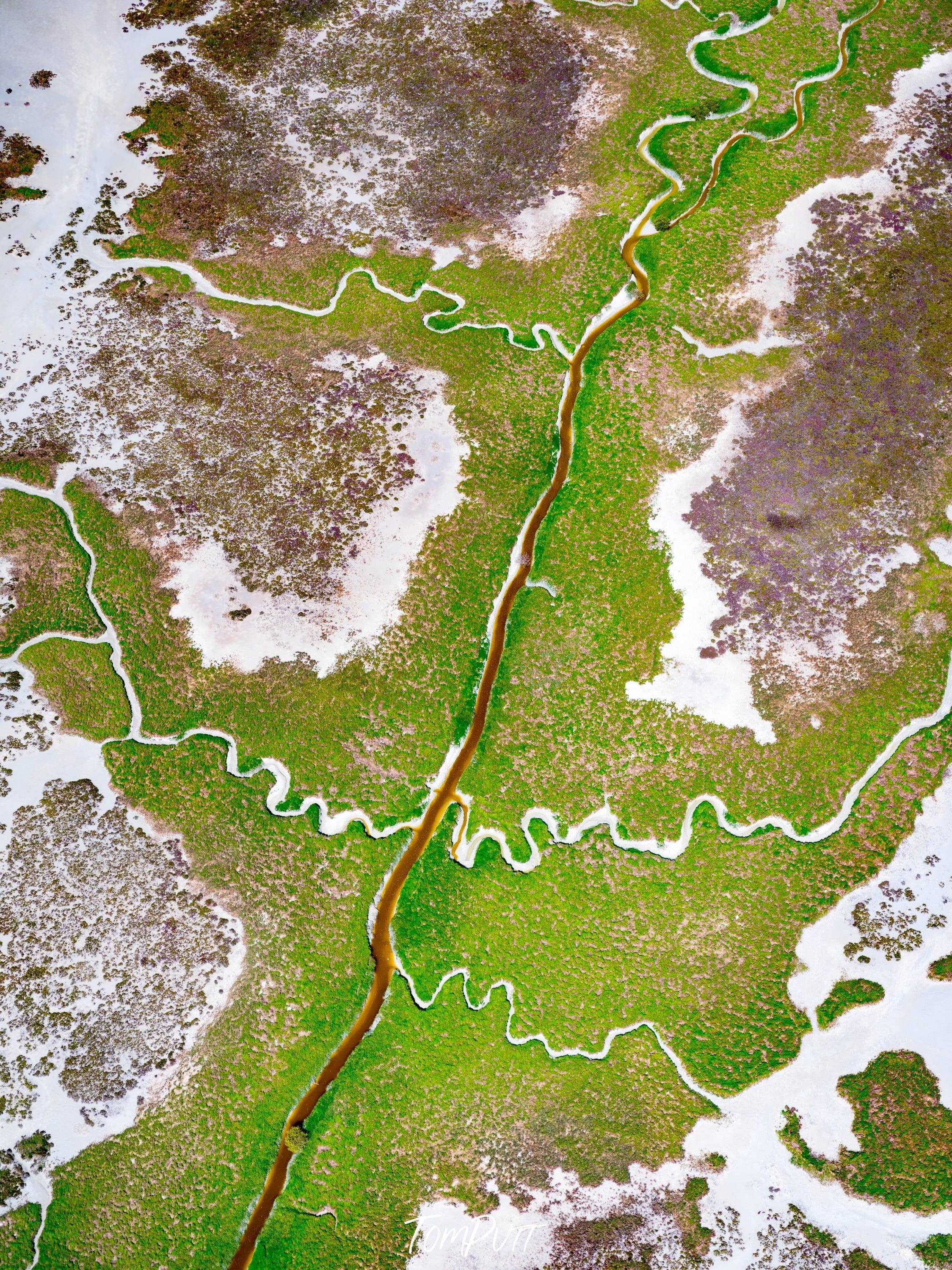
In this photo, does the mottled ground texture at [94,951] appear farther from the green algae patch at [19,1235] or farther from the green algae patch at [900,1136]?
the green algae patch at [900,1136]

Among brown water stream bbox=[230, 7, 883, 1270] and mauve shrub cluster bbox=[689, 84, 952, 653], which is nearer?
brown water stream bbox=[230, 7, 883, 1270]

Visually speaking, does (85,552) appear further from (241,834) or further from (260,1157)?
(260,1157)

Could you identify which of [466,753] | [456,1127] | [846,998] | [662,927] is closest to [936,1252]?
[846,998]

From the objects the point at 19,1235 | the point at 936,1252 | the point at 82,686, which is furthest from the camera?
the point at 82,686

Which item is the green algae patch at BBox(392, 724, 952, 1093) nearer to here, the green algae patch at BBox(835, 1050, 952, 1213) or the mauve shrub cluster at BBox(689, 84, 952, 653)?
the green algae patch at BBox(835, 1050, 952, 1213)

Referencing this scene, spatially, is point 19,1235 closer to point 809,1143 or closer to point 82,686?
point 82,686

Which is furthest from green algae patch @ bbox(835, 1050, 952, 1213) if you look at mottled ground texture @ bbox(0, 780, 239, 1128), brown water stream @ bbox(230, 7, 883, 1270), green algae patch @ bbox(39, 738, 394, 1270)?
mottled ground texture @ bbox(0, 780, 239, 1128)

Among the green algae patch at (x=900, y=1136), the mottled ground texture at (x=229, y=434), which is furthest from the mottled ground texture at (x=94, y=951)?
the green algae patch at (x=900, y=1136)
